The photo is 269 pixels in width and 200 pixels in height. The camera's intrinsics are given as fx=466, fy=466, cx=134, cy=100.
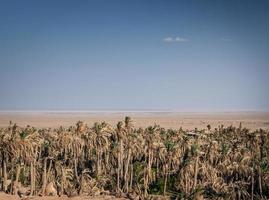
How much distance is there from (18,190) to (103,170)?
7521 millimetres

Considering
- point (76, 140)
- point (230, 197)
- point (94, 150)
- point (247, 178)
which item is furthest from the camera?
point (94, 150)

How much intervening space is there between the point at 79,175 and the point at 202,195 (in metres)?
10.9

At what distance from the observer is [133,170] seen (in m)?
40.0

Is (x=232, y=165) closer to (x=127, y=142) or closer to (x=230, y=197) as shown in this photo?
(x=230, y=197)

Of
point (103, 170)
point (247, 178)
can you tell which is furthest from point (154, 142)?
point (247, 178)

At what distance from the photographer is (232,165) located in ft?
127

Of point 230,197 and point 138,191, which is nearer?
point 230,197

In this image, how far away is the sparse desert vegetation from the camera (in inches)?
1390

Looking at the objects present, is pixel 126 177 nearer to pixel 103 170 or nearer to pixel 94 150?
pixel 103 170

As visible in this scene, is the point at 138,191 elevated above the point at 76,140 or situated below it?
below

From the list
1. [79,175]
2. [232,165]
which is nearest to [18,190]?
[79,175]

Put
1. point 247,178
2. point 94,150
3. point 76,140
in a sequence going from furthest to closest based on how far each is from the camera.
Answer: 1. point 94,150
2. point 76,140
3. point 247,178

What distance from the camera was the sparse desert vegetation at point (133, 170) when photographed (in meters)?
35.3

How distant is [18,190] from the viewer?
123ft
